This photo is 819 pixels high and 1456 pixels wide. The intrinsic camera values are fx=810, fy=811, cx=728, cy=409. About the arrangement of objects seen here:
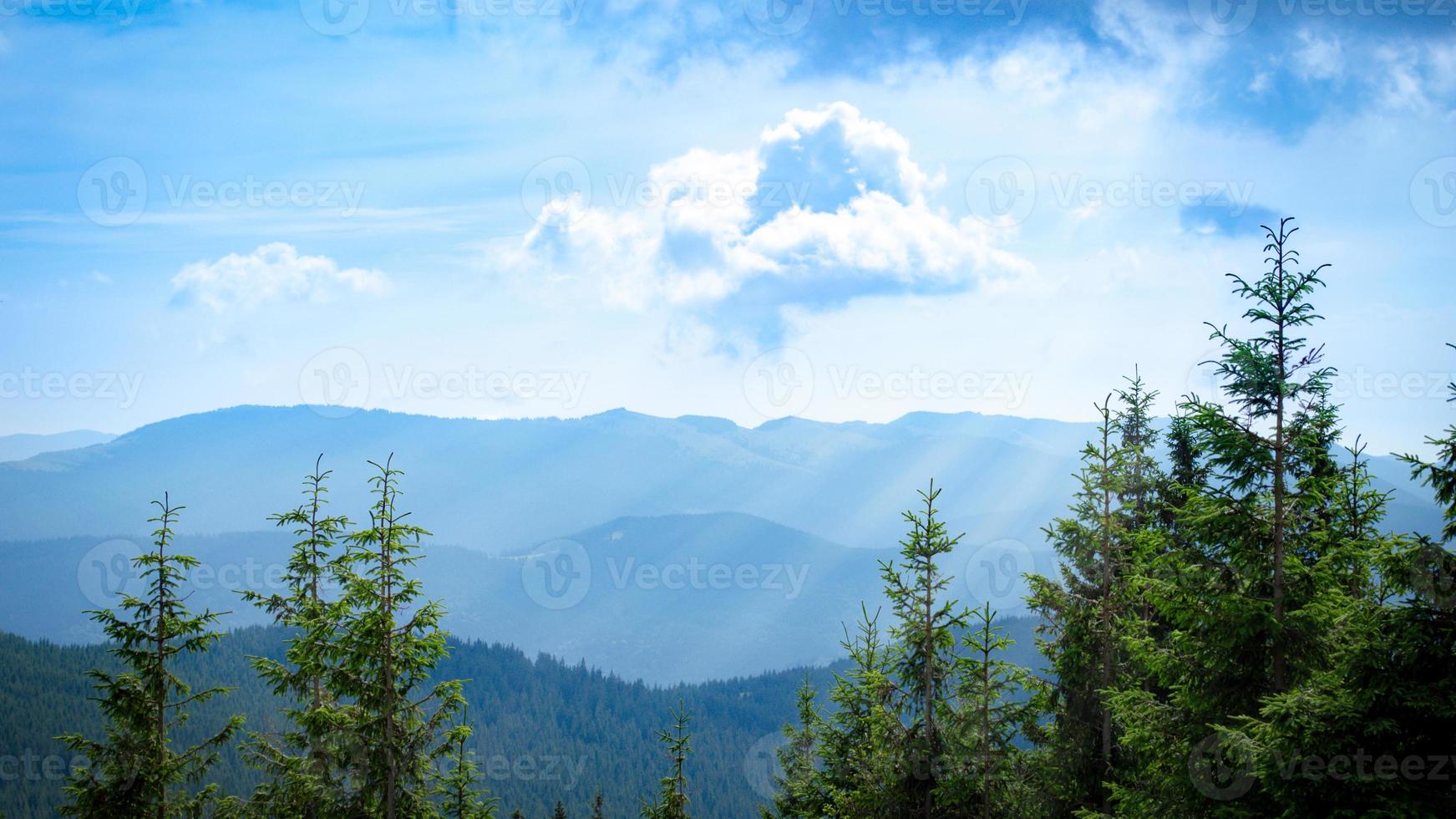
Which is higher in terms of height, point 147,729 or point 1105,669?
point 1105,669

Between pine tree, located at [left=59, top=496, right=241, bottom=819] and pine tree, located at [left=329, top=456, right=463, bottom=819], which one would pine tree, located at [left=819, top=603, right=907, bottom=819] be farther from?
pine tree, located at [left=59, top=496, right=241, bottom=819]

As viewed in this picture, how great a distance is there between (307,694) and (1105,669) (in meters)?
17.6

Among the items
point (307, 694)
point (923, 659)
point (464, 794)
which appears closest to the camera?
point (923, 659)

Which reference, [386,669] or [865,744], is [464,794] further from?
[865,744]

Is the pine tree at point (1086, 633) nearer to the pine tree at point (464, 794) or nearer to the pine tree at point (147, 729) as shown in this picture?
the pine tree at point (464, 794)

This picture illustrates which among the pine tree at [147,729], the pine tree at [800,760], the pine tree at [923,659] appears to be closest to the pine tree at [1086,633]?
the pine tree at [923,659]

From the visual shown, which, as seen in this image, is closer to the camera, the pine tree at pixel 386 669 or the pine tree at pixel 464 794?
the pine tree at pixel 386 669

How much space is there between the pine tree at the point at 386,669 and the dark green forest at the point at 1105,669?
0.19ft

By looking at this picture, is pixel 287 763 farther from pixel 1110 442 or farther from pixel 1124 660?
pixel 1110 442

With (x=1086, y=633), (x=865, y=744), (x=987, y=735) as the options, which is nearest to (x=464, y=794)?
(x=865, y=744)

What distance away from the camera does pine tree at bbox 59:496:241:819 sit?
57.3ft

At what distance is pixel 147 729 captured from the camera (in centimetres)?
1792

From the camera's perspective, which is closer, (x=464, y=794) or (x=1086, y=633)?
(x=1086, y=633)

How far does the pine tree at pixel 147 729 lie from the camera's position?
57.3ft
